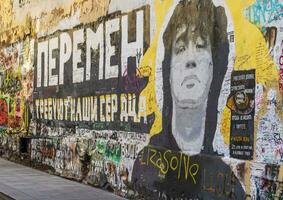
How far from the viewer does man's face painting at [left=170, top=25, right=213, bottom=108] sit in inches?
362

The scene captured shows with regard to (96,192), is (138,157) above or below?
above

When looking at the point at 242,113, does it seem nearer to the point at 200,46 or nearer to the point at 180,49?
the point at 200,46

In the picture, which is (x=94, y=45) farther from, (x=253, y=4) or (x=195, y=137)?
(x=253, y=4)

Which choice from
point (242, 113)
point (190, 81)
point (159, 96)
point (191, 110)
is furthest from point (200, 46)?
point (242, 113)

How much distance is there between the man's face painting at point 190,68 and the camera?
9.19m

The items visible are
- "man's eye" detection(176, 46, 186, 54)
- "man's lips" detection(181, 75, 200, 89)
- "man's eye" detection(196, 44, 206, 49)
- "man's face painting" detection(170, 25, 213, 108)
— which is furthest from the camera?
"man's eye" detection(176, 46, 186, 54)

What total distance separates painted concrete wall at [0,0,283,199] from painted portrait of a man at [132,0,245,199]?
0.06ft

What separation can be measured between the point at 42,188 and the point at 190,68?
4.99 meters

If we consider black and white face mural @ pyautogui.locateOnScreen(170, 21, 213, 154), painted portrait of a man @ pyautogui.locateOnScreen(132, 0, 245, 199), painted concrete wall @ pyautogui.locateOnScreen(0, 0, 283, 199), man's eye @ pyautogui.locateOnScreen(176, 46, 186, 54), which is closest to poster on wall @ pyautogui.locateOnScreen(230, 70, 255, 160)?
painted concrete wall @ pyautogui.locateOnScreen(0, 0, 283, 199)

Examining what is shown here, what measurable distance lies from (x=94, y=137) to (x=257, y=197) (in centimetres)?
607

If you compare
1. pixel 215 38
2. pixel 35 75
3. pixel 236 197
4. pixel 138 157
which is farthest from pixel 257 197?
pixel 35 75

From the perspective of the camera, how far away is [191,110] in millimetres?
9547

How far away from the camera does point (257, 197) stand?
25.6 ft

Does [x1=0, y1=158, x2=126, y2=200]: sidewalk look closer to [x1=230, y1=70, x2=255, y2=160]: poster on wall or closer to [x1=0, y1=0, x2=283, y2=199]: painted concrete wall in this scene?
[x1=0, y1=0, x2=283, y2=199]: painted concrete wall
